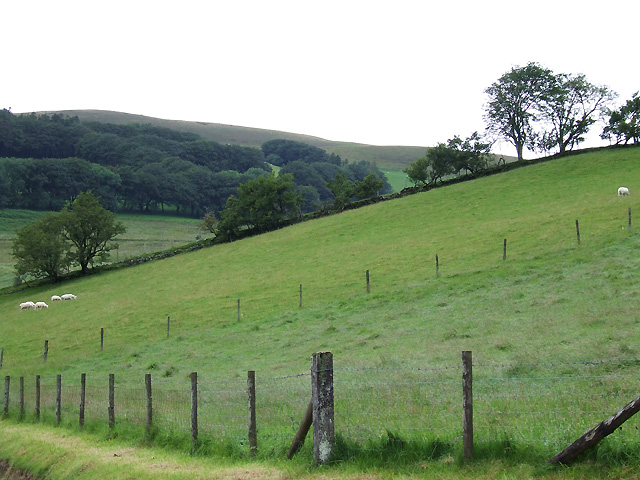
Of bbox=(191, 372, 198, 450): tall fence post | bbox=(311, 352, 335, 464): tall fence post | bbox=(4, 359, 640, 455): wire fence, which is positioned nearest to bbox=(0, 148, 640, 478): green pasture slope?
bbox=(4, 359, 640, 455): wire fence

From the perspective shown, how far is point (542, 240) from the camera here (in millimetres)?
38219

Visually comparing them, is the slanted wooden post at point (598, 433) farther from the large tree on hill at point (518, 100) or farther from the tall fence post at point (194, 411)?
the large tree on hill at point (518, 100)

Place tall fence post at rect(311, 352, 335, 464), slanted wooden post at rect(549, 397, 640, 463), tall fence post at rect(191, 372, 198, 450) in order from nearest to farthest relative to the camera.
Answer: slanted wooden post at rect(549, 397, 640, 463) < tall fence post at rect(311, 352, 335, 464) < tall fence post at rect(191, 372, 198, 450)

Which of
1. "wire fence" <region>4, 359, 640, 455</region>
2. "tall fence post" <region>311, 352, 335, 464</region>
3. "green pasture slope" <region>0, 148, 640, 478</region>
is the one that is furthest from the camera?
"green pasture slope" <region>0, 148, 640, 478</region>

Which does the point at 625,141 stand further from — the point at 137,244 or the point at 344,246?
the point at 137,244

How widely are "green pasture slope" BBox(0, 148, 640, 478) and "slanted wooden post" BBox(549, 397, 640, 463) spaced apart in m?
0.24

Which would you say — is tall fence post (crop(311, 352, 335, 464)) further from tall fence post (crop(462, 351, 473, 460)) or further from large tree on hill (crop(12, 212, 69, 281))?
large tree on hill (crop(12, 212, 69, 281))

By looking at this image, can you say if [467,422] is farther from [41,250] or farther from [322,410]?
[41,250]

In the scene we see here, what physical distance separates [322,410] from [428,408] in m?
3.00

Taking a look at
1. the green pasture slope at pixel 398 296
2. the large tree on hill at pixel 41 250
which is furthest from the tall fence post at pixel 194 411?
the large tree on hill at pixel 41 250

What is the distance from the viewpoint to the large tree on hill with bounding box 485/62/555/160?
268 feet

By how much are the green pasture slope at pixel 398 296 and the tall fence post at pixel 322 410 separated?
1.91 meters

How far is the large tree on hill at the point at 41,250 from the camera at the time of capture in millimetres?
67250

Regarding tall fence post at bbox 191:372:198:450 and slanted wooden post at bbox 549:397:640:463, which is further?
tall fence post at bbox 191:372:198:450
